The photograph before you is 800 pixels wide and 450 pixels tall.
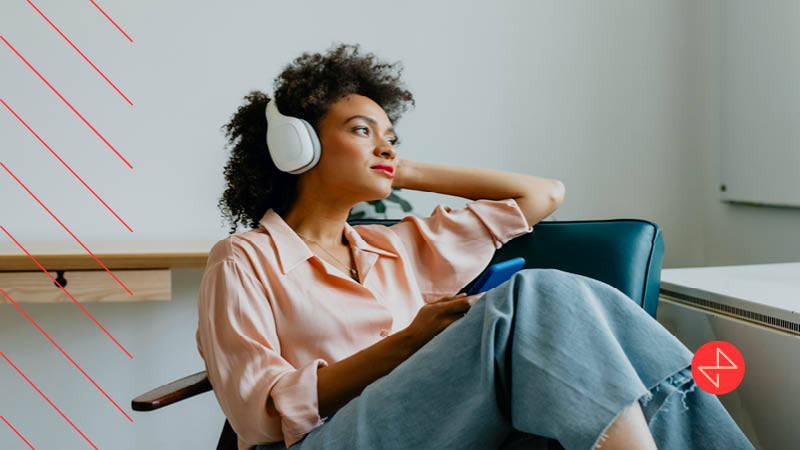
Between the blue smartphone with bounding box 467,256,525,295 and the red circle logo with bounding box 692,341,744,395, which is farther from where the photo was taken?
the blue smartphone with bounding box 467,256,525,295

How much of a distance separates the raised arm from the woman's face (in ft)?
0.61

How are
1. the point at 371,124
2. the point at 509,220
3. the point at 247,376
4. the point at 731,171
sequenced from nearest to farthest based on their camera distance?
the point at 247,376, the point at 371,124, the point at 509,220, the point at 731,171

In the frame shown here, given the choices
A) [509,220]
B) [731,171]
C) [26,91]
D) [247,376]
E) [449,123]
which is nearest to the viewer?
[247,376]

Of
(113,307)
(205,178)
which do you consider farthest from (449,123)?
(113,307)

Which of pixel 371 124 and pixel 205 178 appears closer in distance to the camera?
pixel 371 124

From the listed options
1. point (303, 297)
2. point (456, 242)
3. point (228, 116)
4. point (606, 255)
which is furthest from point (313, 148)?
point (228, 116)

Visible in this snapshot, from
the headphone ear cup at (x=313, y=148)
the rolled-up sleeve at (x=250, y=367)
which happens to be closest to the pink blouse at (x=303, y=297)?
the rolled-up sleeve at (x=250, y=367)

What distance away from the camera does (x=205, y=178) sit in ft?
6.89

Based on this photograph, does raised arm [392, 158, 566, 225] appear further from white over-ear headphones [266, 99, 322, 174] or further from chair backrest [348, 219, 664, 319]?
white over-ear headphones [266, 99, 322, 174]

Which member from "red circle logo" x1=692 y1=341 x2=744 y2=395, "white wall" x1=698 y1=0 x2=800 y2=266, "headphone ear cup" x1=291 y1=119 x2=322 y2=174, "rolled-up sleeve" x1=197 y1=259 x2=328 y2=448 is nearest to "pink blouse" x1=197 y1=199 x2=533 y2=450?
"rolled-up sleeve" x1=197 y1=259 x2=328 y2=448

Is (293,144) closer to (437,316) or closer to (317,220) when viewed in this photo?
(317,220)

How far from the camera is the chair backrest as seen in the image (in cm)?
140

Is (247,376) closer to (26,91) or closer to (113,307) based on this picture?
(113,307)

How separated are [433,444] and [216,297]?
16.8 inches
